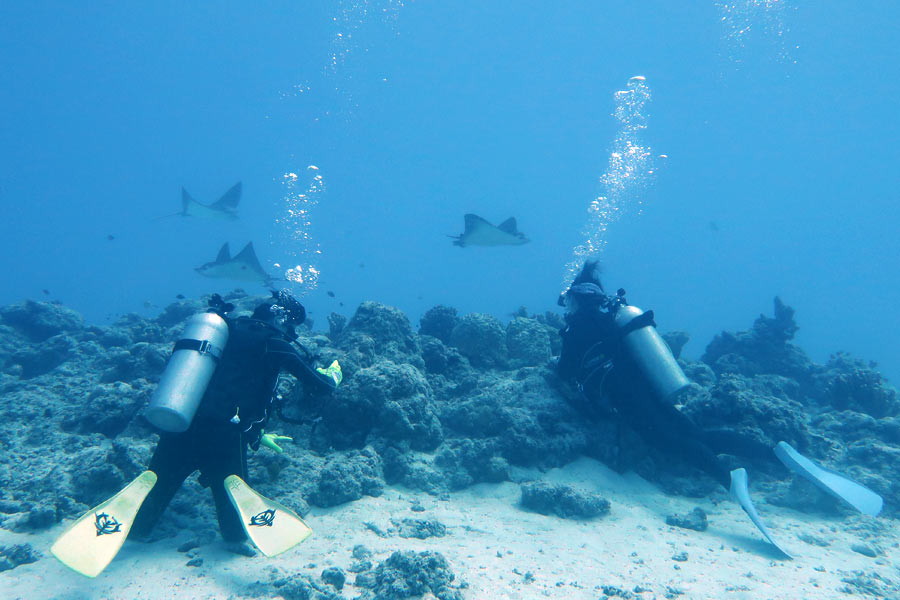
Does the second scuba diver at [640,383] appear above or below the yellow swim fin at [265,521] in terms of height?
above

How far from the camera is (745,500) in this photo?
5.08 m

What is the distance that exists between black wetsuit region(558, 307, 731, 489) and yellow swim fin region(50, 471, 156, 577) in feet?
18.0

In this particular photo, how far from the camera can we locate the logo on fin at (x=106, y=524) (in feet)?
11.8

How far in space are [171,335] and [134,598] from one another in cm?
866

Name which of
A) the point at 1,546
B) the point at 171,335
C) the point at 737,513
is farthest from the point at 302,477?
the point at 171,335

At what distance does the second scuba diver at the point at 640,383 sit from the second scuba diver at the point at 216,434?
3.71 m

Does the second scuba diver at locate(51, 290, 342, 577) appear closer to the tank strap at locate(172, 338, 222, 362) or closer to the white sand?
the tank strap at locate(172, 338, 222, 362)

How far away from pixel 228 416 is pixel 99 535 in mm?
1297

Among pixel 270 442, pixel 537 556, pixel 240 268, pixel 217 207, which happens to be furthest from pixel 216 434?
pixel 217 207

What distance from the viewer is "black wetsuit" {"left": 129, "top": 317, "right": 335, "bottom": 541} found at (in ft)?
14.0

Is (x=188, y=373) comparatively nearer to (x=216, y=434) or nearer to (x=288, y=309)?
(x=216, y=434)

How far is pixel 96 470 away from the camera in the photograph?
4938 millimetres

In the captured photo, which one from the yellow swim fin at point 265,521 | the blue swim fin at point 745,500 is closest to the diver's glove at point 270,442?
the yellow swim fin at point 265,521

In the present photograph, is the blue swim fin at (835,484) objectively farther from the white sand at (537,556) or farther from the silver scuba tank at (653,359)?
the silver scuba tank at (653,359)
